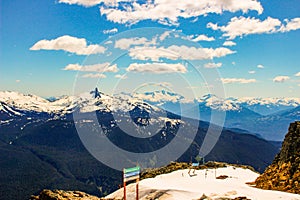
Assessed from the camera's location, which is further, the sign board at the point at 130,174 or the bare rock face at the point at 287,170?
the bare rock face at the point at 287,170

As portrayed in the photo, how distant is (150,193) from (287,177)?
17944 millimetres

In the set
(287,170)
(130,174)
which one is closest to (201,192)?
(130,174)

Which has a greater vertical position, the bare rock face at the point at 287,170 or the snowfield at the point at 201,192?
the bare rock face at the point at 287,170

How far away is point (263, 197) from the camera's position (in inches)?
1478

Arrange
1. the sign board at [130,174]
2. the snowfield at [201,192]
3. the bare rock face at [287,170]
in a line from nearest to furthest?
the sign board at [130,174] < the snowfield at [201,192] < the bare rock face at [287,170]

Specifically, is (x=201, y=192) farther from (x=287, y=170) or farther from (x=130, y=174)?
(x=287, y=170)

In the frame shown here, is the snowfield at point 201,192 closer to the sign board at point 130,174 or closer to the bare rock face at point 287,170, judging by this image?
the bare rock face at point 287,170

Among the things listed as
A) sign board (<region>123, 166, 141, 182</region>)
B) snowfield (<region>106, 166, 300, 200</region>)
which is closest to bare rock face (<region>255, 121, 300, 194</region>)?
snowfield (<region>106, 166, 300, 200</region>)

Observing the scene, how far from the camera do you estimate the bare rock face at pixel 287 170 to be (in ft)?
140

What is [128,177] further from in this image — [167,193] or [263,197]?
[263,197]

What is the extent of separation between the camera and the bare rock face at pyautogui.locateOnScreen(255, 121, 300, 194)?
42.7 metres

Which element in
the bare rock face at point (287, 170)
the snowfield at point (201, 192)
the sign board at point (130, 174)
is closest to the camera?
the sign board at point (130, 174)

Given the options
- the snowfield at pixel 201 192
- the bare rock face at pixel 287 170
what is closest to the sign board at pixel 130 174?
the snowfield at pixel 201 192

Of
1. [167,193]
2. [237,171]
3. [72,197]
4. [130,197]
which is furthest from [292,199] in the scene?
[237,171]
